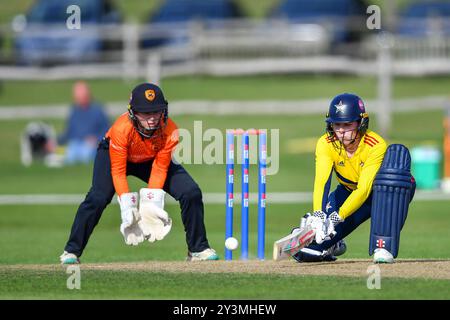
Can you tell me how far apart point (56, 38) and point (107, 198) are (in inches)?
893

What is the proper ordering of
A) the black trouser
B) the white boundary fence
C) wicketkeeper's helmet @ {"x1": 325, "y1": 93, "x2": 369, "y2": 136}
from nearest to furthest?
1. wicketkeeper's helmet @ {"x1": 325, "y1": 93, "x2": 369, "y2": 136}
2. the black trouser
3. the white boundary fence

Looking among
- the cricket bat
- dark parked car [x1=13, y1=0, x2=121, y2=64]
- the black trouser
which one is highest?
dark parked car [x1=13, y1=0, x2=121, y2=64]

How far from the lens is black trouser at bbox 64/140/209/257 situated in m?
11.6

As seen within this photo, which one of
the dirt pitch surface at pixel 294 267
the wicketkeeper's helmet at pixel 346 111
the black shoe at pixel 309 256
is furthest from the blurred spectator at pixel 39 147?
the wicketkeeper's helmet at pixel 346 111

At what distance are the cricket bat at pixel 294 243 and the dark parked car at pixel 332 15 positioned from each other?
2427 cm

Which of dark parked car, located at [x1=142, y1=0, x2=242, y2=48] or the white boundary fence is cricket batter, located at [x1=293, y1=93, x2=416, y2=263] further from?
dark parked car, located at [x1=142, y1=0, x2=242, y2=48]

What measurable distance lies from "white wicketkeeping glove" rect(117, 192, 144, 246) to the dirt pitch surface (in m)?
0.28

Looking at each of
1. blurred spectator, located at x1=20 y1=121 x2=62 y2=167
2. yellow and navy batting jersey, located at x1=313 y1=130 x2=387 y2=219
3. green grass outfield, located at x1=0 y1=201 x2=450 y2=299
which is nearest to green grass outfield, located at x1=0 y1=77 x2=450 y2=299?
green grass outfield, located at x1=0 y1=201 x2=450 y2=299

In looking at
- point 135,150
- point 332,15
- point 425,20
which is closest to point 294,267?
point 135,150

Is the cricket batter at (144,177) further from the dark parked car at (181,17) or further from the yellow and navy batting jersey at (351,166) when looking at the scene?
the dark parked car at (181,17)

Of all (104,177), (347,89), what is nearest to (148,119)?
(104,177)

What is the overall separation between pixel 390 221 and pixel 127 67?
23190 millimetres

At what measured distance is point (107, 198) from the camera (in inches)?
457
